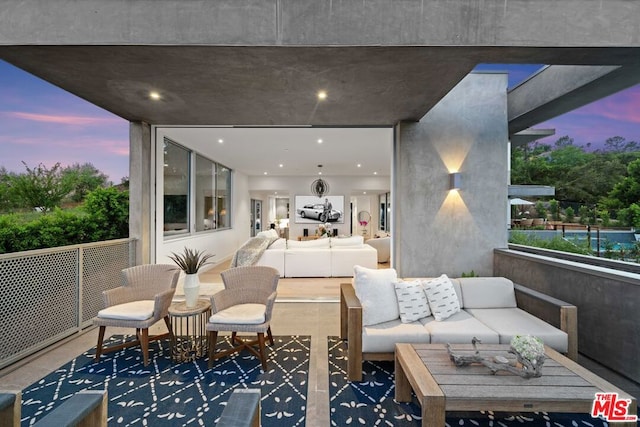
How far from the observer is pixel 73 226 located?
4.44 meters

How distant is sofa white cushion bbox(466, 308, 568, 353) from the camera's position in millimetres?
2342

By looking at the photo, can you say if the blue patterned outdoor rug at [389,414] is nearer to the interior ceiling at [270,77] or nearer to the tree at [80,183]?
the interior ceiling at [270,77]

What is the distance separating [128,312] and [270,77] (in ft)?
9.01

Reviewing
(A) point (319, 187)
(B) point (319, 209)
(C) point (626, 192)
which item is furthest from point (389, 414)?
(B) point (319, 209)

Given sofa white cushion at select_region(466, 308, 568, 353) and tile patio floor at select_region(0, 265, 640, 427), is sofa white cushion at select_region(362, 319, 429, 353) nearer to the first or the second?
tile patio floor at select_region(0, 265, 640, 427)

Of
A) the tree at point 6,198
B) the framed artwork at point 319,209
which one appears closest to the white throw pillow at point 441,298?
the tree at point 6,198

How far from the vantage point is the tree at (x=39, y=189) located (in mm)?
5535

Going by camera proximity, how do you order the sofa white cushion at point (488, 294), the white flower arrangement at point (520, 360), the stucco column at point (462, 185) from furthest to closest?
the stucco column at point (462, 185) → the sofa white cushion at point (488, 294) → the white flower arrangement at point (520, 360)

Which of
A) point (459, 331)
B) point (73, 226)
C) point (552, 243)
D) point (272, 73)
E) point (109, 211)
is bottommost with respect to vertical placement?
point (459, 331)

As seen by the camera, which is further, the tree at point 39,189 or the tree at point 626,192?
the tree at point 39,189

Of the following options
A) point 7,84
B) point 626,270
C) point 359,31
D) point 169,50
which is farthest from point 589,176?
point 7,84

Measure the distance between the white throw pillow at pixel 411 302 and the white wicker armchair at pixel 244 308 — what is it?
1.25 metres

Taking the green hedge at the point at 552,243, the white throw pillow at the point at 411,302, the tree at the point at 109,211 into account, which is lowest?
the white throw pillow at the point at 411,302

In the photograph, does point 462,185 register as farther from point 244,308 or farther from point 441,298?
point 244,308
